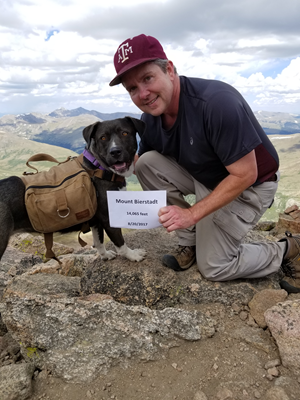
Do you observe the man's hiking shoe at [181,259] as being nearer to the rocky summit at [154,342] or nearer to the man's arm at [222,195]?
the rocky summit at [154,342]

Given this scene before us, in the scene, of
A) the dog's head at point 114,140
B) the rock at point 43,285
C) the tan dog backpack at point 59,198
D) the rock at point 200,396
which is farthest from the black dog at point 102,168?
the rock at point 200,396

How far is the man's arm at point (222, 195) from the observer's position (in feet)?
11.1

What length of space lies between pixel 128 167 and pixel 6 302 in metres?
2.50

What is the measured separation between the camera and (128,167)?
4.53m

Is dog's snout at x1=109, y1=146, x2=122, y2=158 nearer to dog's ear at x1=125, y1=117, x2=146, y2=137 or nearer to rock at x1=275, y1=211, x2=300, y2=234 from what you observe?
dog's ear at x1=125, y1=117, x2=146, y2=137

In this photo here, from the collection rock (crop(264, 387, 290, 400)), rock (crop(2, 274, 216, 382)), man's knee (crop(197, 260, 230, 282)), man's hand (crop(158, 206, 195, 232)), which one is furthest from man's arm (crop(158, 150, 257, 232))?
rock (crop(264, 387, 290, 400))

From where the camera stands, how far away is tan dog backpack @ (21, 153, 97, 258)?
3.99 m

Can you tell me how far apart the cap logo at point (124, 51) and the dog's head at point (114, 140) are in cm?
98

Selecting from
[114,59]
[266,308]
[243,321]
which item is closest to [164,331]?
[243,321]

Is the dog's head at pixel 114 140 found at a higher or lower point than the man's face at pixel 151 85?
lower

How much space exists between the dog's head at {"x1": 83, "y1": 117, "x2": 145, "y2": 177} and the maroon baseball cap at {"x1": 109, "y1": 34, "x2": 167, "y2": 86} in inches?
36.2

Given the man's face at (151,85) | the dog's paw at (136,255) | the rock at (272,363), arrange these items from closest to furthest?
1. the rock at (272,363)
2. the man's face at (151,85)
3. the dog's paw at (136,255)

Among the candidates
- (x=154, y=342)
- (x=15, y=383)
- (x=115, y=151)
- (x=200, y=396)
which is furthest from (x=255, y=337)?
(x=115, y=151)

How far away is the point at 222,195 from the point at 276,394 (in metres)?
2.02
